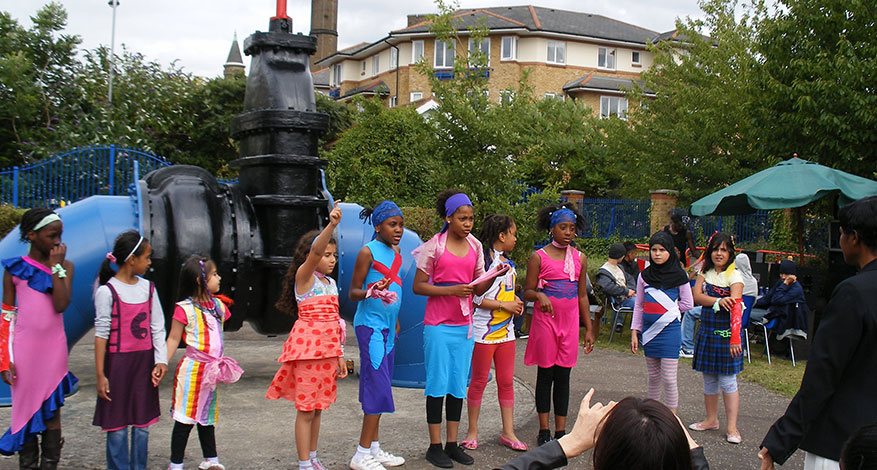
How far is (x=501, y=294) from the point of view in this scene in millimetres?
5715

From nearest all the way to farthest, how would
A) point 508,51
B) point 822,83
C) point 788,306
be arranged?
point 788,306
point 822,83
point 508,51

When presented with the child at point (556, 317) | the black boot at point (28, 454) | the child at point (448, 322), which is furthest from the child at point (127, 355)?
the child at point (556, 317)

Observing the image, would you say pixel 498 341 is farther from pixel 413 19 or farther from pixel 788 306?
pixel 413 19

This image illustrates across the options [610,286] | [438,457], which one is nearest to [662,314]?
[438,457]

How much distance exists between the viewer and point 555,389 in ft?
18.9

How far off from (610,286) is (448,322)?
16.9 ft

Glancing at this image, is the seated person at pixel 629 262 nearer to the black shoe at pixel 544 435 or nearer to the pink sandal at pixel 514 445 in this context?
the black shoe at pixel 544 435

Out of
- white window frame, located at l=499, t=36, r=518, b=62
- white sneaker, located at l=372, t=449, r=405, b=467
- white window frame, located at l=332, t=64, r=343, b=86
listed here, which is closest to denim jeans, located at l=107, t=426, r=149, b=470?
white sneaker, located at l=372, t=449, r=405, b=467

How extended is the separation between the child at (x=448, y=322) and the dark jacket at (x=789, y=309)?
5.81 meters

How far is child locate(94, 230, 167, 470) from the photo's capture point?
14.9 feet

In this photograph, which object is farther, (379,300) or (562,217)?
(562,217)

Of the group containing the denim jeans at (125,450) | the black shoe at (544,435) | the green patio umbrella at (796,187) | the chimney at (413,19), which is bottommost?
the black shoe at (544,435)

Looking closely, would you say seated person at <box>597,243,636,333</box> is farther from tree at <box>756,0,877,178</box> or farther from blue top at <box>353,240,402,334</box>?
blue top at <box>353,240,402,334</box>

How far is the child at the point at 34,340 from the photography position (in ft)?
14.8
